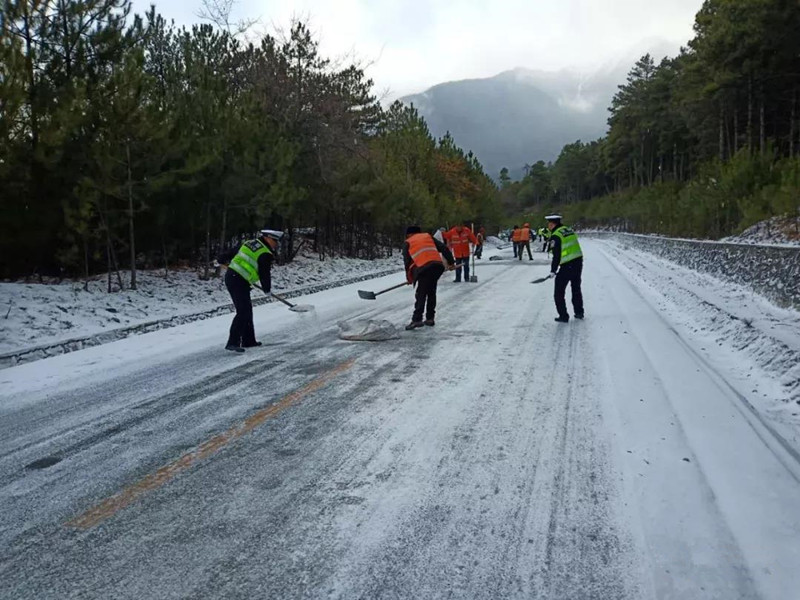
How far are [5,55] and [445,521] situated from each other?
40.4 feet

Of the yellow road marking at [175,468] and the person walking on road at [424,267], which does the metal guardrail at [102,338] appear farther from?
the yellow road marking at [175,468]

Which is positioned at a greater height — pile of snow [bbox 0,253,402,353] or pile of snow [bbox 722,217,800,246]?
pile of snow [bbox 722,217,800,246]

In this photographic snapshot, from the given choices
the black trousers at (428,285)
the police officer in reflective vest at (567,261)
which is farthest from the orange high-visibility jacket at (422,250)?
the police officer in reflective vest at (567,261)

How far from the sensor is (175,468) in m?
4.01

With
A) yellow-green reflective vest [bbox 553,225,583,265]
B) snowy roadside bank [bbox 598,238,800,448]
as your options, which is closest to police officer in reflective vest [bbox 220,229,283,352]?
yellow-green reflective vest [bbox 553,225,583,265]

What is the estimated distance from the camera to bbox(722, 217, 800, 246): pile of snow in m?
16.7

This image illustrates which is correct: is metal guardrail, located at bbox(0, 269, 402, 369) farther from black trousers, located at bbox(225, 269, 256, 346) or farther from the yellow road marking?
the yellow road marking

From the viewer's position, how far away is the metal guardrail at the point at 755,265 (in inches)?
309

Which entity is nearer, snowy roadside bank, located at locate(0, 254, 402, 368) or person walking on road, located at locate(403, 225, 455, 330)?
snowy roadside bank, located at locate(0, 254, 402, 368)

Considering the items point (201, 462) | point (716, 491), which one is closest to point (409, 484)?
point (201, 462)

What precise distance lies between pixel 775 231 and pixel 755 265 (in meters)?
9.77

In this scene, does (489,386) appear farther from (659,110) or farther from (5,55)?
(659,110)

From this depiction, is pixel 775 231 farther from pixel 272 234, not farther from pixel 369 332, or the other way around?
pixel 272 234

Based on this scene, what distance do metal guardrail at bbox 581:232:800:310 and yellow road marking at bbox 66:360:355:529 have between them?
650cm
